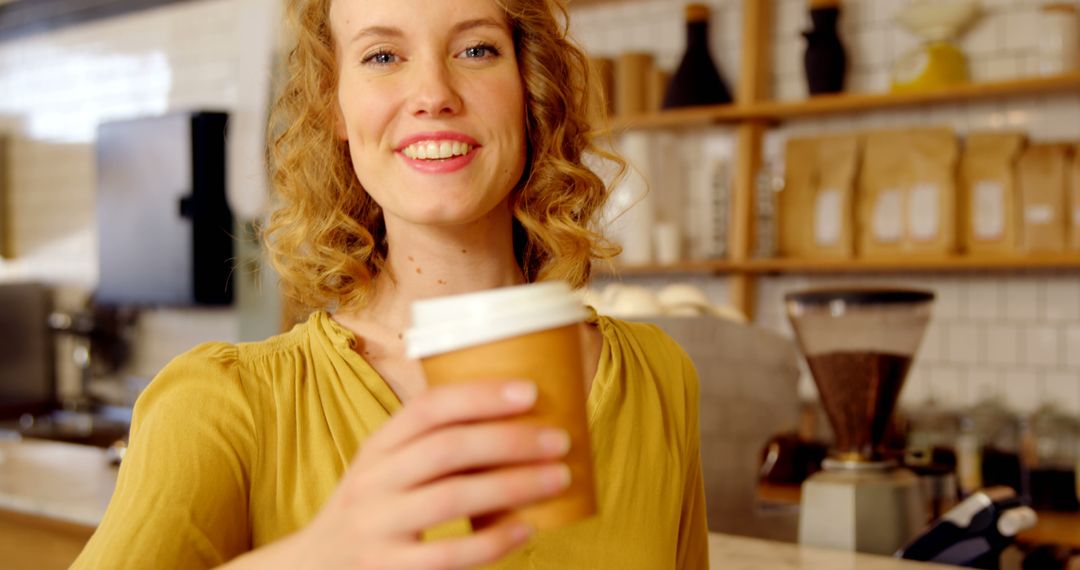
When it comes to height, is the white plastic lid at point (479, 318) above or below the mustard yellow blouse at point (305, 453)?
above

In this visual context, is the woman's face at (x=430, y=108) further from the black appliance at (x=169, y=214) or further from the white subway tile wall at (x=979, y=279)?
the black appliance at (x=169, y=214)

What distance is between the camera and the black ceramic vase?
12.5 feet

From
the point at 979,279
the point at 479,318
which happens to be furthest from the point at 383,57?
the point at 979,279

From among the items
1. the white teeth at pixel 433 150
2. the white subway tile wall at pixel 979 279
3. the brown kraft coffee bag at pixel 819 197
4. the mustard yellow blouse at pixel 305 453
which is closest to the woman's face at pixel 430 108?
the white teeth at pixel 433 150

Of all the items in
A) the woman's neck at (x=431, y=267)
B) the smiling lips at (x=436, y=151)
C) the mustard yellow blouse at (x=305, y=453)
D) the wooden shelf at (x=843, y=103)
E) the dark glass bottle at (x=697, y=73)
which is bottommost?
the mustard yellow blouse at (x=305, y=453)

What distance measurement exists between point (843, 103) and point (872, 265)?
54 centimetres

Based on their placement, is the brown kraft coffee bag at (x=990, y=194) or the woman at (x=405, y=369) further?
the brown kraft coffee bag at (x=990, y=194)

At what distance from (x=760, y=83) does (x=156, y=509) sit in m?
3.47

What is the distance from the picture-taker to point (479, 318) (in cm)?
60

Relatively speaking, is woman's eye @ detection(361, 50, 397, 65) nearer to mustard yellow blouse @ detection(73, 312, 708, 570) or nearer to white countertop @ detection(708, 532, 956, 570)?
mustard yellow blouse @ detection(73, 312, 708, 570)

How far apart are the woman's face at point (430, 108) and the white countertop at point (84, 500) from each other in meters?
0.74

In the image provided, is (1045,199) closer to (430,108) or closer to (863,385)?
(863,385)

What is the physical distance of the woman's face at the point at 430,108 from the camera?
94cm

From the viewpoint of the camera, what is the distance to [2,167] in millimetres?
6672
